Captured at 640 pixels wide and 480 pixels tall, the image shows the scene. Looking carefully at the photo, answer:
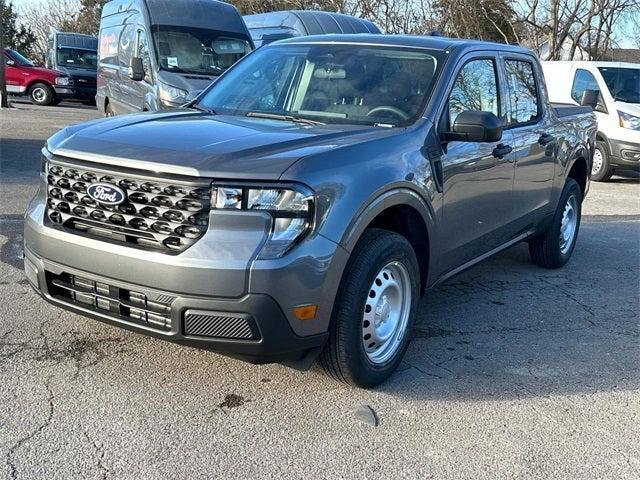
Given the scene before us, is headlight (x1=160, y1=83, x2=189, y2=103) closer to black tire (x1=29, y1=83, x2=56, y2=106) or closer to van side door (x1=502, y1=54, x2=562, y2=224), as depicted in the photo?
van side door (x1=502, y1=54, x2=562, y2=224)

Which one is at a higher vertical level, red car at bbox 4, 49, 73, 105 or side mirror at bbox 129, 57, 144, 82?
side mirror at bbox 129, 57, 144, 82

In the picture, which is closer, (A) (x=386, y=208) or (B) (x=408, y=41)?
(A) (x=386, y=208)

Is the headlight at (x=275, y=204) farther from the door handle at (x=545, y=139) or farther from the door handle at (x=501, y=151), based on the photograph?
the door handle at (x=545, y=139)

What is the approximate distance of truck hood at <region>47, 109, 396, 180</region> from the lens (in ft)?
10.2

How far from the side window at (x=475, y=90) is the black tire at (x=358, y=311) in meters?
1.12

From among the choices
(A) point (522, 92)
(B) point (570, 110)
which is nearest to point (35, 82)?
(B) point (570, 110)

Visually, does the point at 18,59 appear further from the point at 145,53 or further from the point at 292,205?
the point at 292,205

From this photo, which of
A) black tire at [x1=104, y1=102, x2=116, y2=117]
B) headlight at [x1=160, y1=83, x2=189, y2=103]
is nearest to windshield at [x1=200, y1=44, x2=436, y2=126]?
headlight at [x1=160, y1=83, x2=189, y2=103]

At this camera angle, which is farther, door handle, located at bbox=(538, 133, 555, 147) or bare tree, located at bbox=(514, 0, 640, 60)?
bare tree, located at bbox=(514, 0, 640, 60)

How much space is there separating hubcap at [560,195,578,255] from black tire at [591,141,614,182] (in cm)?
617

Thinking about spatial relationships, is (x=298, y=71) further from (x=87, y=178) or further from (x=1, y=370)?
(x=1, y=370)

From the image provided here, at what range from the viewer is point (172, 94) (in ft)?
32.5

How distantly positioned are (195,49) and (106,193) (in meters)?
8.42

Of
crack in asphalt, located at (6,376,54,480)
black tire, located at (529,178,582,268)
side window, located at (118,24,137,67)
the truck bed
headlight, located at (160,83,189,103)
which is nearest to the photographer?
crack in asphalt, located at (6,376,54,480)
